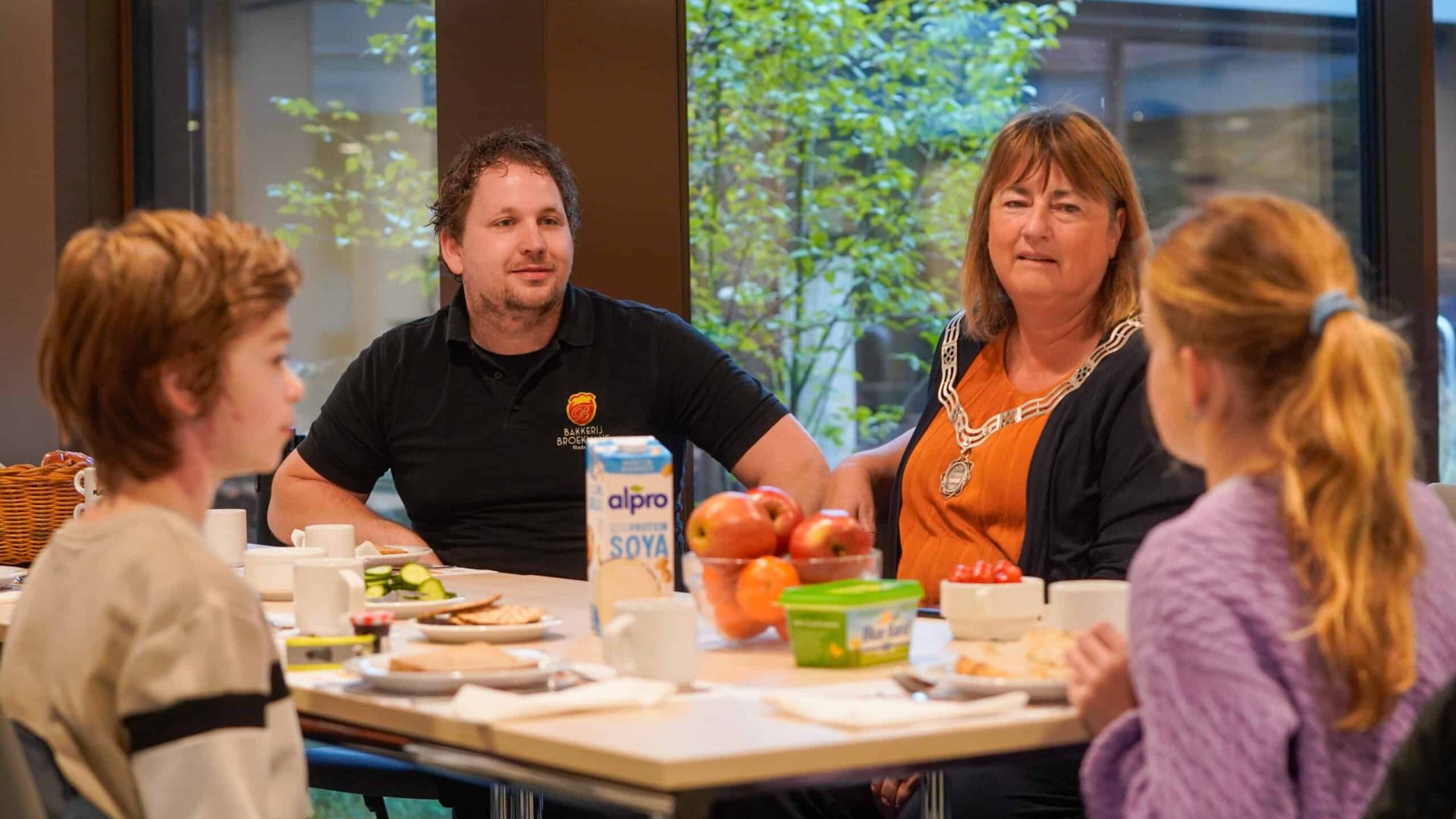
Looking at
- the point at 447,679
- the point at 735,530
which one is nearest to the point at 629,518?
the point at 735,530

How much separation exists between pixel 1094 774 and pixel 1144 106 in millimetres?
3581

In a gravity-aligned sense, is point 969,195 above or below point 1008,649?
above

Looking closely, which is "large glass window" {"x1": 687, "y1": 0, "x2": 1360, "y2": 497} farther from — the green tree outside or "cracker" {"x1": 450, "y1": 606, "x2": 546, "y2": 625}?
"cracker" {"x1": 450, "y1": 606, "x2": 546, "y2": 625}

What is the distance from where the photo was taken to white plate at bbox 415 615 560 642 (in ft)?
6.40

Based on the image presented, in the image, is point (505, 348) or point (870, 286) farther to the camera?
point (870, 286)

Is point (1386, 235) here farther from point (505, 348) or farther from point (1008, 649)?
point (1008, 649)

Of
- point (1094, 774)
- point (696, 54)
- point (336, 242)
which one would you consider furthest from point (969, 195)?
point (1094, 774)

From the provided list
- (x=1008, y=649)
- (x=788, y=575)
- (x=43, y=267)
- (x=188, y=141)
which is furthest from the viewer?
(x=188, y=141)

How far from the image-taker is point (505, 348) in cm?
327

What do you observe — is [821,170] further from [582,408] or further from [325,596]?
[325,596]

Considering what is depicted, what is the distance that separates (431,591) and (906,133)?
2.90 meters

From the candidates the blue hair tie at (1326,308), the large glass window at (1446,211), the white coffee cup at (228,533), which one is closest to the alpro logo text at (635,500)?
the blue hair tie at (1326,308)

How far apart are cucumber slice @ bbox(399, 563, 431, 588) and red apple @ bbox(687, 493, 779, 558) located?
52 centimetres

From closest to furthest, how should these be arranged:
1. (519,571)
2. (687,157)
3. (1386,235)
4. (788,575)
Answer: (788,575) → (519,571) → (687,157) → (1386,235)
